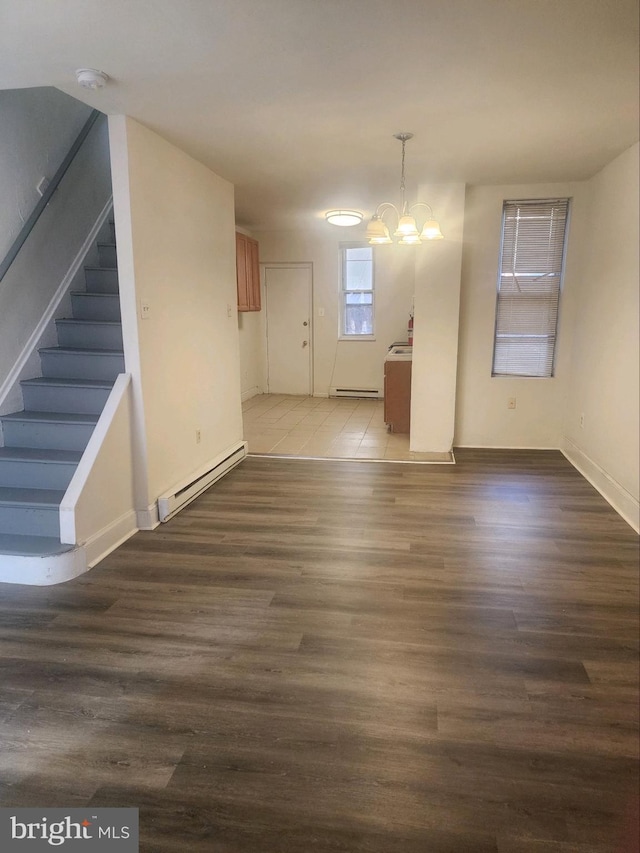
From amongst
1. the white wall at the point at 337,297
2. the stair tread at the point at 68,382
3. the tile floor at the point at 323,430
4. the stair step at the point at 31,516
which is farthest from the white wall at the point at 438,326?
the stair step at the point at 31,516

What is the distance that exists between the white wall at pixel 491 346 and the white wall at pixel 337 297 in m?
2.66

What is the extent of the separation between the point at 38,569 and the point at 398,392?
12.6 ft

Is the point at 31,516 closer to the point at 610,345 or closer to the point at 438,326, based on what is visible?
the point at 438,326

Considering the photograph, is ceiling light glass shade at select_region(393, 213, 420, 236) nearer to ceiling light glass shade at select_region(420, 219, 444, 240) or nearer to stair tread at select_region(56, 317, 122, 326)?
ceiling light glass shade at select_region(420, 219, 444, 240)

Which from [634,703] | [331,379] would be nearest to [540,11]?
[634,703]

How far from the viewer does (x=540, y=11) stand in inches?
74.8

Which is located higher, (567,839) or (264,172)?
(264,172)

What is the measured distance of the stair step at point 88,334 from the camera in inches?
153

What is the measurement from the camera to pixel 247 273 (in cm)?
687

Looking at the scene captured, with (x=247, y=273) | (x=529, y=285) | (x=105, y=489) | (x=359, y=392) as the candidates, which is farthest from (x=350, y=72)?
(x=359, y=392)

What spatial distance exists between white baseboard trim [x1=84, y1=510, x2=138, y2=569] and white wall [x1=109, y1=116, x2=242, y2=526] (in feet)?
0.40

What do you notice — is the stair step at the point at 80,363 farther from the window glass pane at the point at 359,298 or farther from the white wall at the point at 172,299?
the window glass pane at the point at 359,298

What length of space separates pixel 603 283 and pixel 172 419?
330 cm

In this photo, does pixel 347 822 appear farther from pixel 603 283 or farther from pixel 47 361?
pixel 603 283
